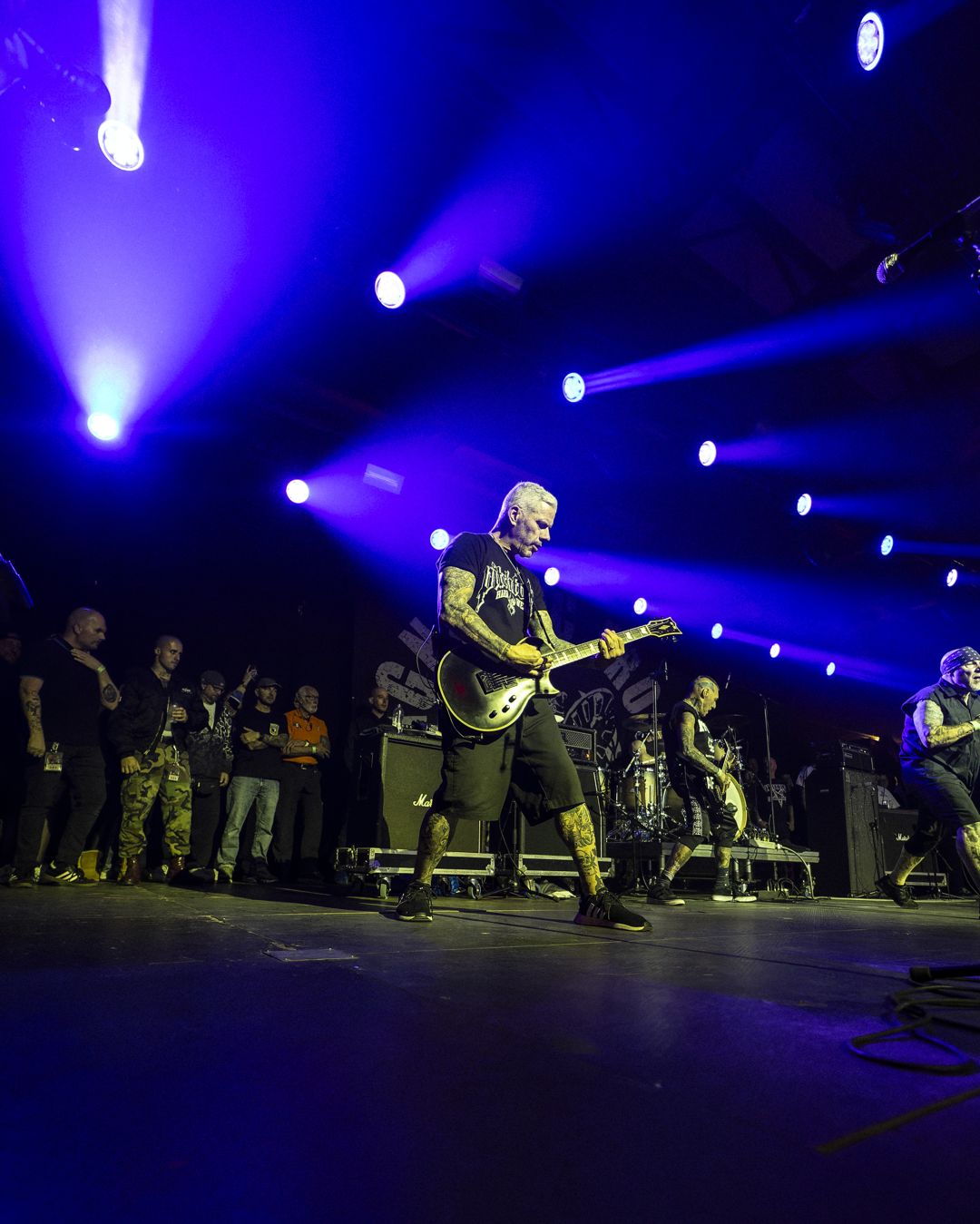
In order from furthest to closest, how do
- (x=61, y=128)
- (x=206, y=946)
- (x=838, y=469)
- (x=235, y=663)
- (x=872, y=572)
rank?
(x=872, y=572) < (x=838, y=469) < (x=235, y=663) < (x=61, y=128) < (x=206, y=946)

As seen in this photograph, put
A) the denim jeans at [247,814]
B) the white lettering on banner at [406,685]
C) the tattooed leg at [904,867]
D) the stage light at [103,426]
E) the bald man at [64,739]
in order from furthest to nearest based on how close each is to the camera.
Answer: the white lettering on banner at [406,685] < the denim jeans at [247,814] < the stage light at [103,426] < the tattooed leg at [904,867] < the bald man at [64,739]

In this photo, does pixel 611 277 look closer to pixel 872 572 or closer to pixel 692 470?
pixel 692 470

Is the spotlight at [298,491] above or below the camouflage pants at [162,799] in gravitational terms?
above

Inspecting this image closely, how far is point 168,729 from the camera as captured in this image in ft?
24.6

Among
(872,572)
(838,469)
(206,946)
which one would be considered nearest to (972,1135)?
(206,946)

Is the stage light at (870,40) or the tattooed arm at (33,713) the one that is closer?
the stage light at (870,40)

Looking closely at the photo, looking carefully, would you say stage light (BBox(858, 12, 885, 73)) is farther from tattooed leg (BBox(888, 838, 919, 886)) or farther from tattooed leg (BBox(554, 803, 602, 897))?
tattooed leg (BBox(888, 838, 919, 886))

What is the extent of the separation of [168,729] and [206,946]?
553 cm

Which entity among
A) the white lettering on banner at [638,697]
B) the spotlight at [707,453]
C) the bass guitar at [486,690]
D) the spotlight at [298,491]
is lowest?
the bass guitar at [486,690]

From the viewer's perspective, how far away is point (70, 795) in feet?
21.4

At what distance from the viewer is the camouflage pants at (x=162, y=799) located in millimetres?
7012

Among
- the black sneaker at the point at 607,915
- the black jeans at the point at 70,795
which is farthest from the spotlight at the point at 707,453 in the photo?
the black jeans at the point at 70,795

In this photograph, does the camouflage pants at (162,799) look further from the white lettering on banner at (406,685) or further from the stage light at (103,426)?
the stage light at (103,426)

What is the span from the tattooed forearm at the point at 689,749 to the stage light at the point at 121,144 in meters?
6.38
